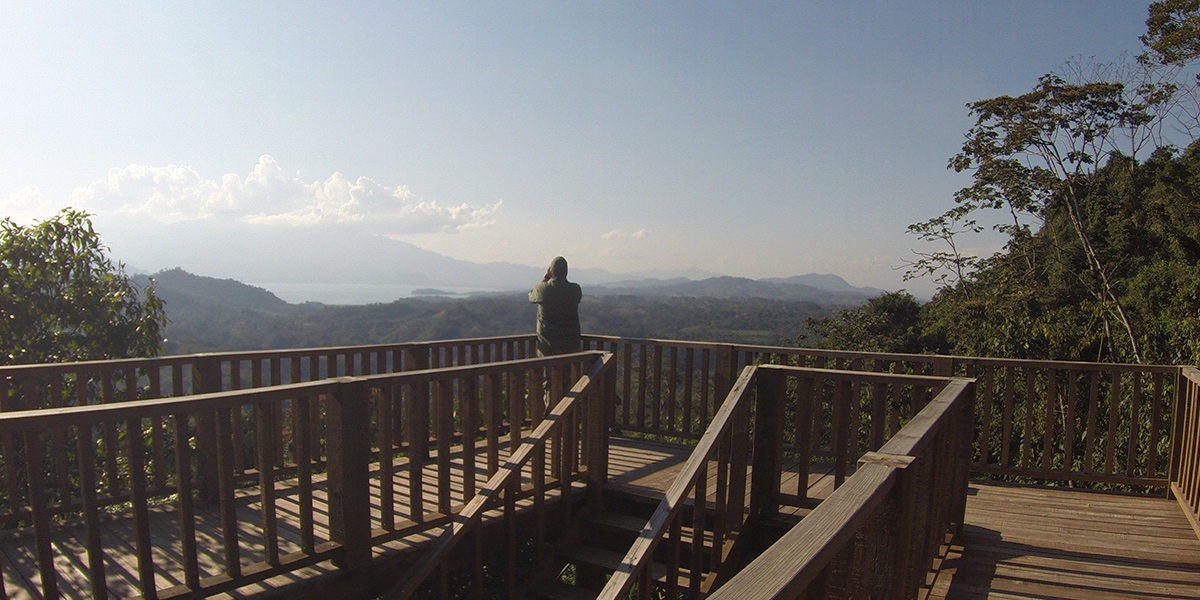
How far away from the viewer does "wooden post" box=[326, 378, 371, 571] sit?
3.56m

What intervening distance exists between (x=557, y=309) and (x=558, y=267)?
0.46m

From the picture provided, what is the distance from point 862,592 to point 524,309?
236ft

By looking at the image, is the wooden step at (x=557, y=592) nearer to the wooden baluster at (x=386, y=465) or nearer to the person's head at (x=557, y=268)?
the wooden baluster at (x=386, y=465)

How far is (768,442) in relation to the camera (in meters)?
4.45

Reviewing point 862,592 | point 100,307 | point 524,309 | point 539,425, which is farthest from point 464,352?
point 524,309

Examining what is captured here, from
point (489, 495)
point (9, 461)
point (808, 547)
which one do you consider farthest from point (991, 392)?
point (9, 461)

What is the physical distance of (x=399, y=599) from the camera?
3.75 meters

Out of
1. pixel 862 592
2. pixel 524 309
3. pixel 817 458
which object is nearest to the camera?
pixel 862 592

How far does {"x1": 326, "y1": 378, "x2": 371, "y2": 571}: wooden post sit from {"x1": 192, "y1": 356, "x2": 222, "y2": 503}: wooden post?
1.42 m

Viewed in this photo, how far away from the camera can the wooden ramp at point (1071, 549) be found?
139 inches

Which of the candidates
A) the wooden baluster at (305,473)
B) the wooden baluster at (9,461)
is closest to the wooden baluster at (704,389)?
the wooden baluster at (305,473)

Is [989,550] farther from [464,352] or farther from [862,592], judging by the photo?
[464,352]

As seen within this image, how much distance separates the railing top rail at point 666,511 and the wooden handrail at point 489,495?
36.2 inches

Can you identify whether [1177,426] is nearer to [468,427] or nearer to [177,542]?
[468,427]
